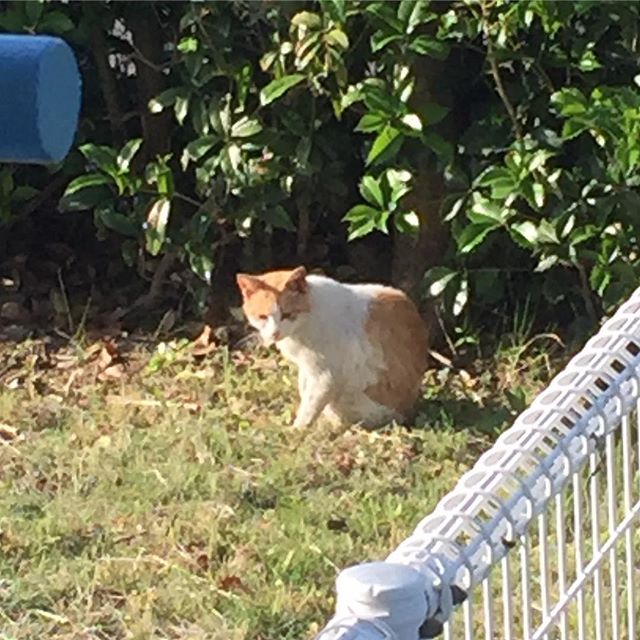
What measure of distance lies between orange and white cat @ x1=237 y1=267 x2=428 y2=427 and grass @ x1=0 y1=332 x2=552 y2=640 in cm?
7

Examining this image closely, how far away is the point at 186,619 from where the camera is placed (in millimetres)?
3006

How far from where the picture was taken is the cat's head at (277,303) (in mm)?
3812

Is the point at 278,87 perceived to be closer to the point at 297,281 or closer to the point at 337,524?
the point at 297,281

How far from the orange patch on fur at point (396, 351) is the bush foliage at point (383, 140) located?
235mm

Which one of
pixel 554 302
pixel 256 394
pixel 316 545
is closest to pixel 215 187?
pixel 256 394

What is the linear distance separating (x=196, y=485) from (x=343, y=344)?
56cm

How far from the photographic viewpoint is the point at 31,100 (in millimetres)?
1156

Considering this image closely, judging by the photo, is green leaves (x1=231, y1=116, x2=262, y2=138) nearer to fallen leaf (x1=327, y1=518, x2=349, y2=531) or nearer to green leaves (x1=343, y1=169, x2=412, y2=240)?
green leaves (x1=343, y1=169, x2=412, y2=240)

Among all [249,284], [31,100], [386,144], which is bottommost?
[249,284]

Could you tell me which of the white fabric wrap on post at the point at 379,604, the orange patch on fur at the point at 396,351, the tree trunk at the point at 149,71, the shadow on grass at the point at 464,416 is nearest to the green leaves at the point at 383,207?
the orange patch on fur at the point at 396,351

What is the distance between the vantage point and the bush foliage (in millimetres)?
3994

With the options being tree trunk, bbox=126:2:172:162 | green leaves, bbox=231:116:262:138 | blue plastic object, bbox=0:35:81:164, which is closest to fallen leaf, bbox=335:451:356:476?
green leaves, bbox=231:116:262:138

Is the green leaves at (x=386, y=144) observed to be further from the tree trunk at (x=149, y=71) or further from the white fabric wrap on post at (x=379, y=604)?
the white fabric wrap on post at (x=379, y=604)

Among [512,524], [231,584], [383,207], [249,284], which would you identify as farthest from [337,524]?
[512,524]
